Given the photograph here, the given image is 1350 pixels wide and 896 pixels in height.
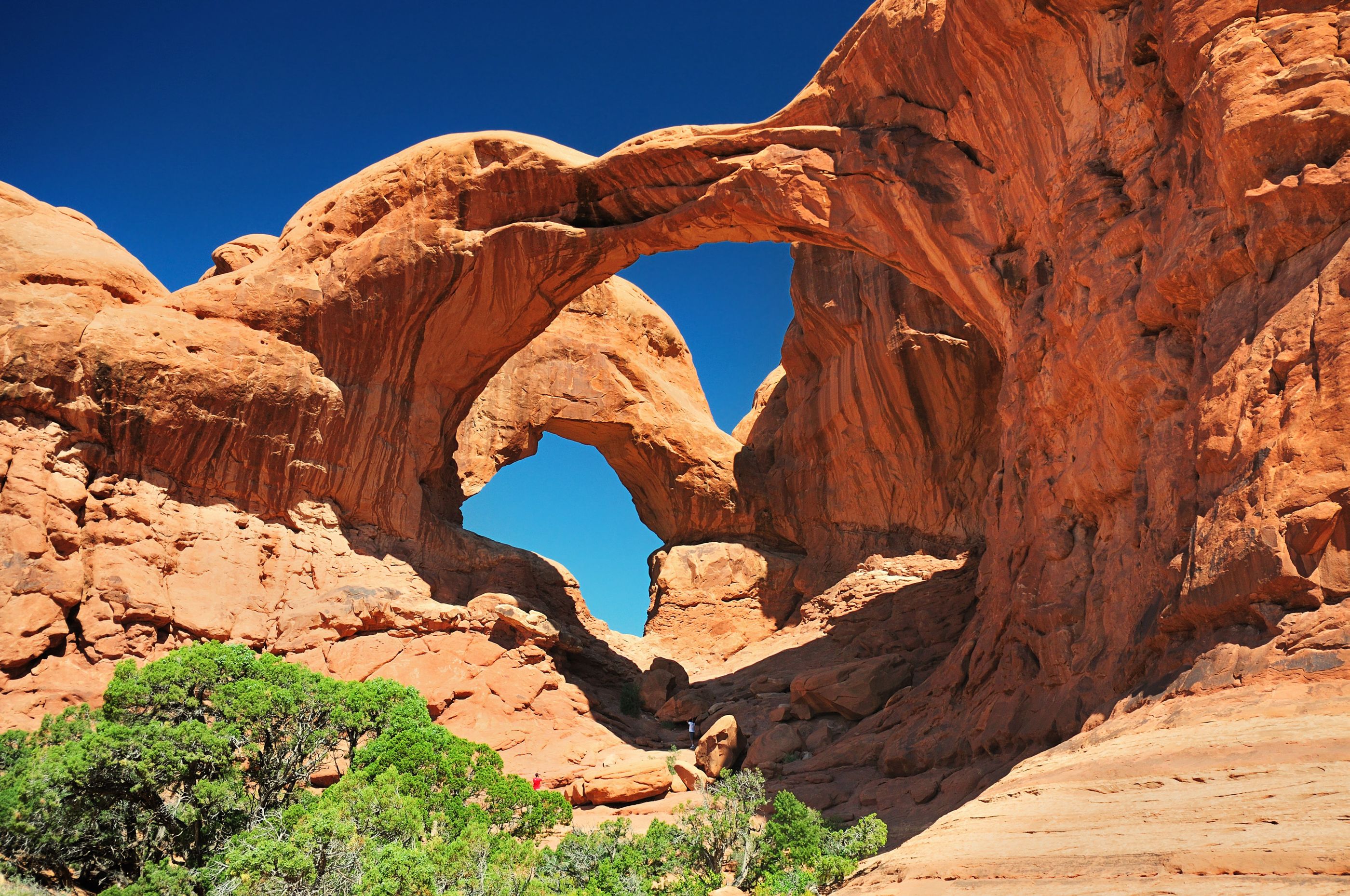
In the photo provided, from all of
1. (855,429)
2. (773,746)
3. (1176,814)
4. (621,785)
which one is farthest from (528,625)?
(1176,814)

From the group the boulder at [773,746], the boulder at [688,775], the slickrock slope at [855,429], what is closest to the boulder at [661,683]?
the slickrock slope at [855,429]

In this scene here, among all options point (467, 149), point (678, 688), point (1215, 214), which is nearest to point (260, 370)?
point (467, 149)

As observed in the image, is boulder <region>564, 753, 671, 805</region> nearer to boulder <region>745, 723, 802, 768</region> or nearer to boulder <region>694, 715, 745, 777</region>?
boulder <region>694, 715, 745, 777</region>

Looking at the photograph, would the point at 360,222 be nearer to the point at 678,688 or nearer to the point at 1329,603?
the point at 678,688

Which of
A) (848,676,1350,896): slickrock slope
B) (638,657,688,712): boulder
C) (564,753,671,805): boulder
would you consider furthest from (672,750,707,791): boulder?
(848,676,1350,896): slickrock slope

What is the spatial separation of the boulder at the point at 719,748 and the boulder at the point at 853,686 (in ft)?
6.02

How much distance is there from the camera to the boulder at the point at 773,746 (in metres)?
20.1

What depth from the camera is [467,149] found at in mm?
23812

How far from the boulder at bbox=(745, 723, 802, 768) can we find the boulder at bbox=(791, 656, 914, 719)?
1.14m

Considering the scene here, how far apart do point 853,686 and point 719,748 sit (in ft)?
10.3

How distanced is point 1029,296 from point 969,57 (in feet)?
14.2

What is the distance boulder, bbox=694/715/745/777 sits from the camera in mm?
20438

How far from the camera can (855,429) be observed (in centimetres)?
3145

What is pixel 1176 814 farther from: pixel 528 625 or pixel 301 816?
pixel 528 625
